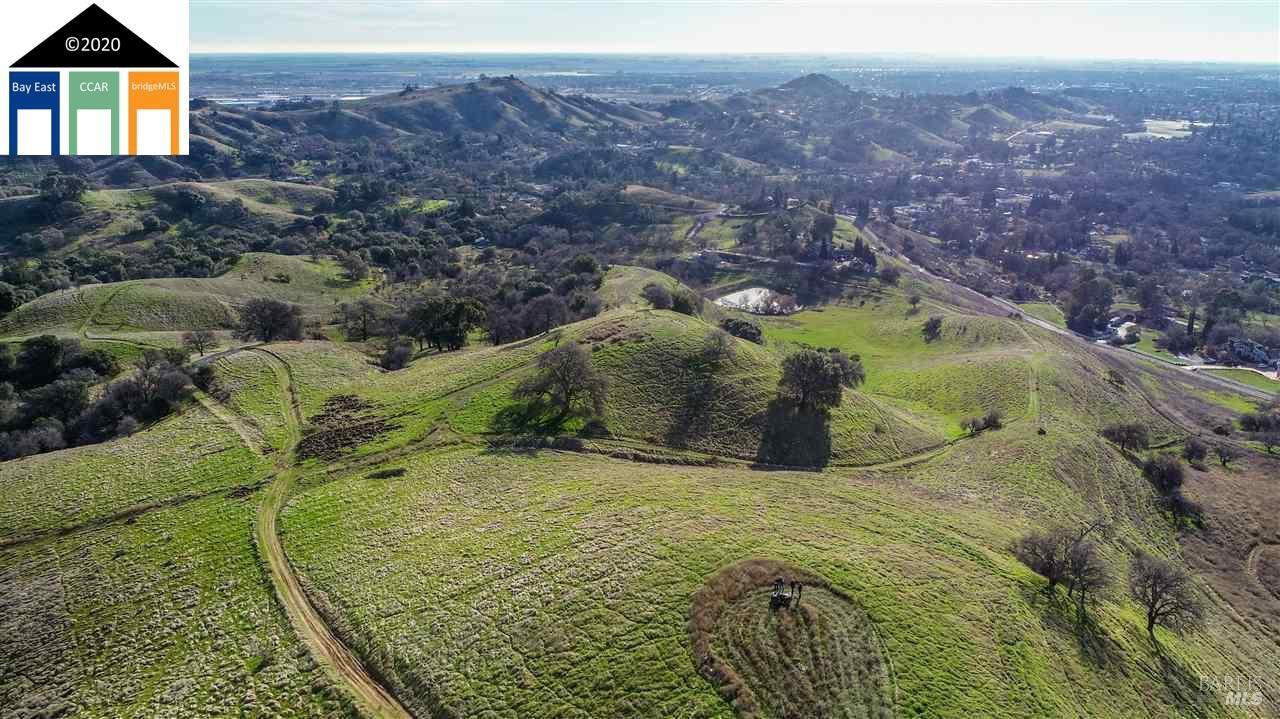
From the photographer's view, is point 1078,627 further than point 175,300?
No

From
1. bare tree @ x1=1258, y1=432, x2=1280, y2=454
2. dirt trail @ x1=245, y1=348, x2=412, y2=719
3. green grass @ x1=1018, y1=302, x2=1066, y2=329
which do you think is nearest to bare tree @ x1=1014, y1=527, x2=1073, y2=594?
dirt trail @ x1=245, y1=348, x2=412, y2=719

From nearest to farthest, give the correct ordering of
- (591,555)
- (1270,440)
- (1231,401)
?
(591,555) < (1270,440) < (1231,401)

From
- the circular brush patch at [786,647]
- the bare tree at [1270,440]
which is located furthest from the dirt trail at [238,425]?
the bare tree at [1270,440]

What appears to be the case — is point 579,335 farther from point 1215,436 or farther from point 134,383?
point 1215,436

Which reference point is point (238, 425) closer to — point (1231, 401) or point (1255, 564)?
point (1255, 564)

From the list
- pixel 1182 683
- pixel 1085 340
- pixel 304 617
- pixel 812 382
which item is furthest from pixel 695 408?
pixel 1085 340

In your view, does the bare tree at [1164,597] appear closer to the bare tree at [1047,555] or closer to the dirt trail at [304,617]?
the bare tree at [1047,555]

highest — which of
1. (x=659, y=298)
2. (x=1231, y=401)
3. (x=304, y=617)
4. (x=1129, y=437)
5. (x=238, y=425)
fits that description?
(x=659, y=298)

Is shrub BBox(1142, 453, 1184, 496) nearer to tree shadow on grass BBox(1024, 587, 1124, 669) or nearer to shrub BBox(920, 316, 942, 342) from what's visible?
tree shadow on grass BBox(1024, 587, 1124, 669)
